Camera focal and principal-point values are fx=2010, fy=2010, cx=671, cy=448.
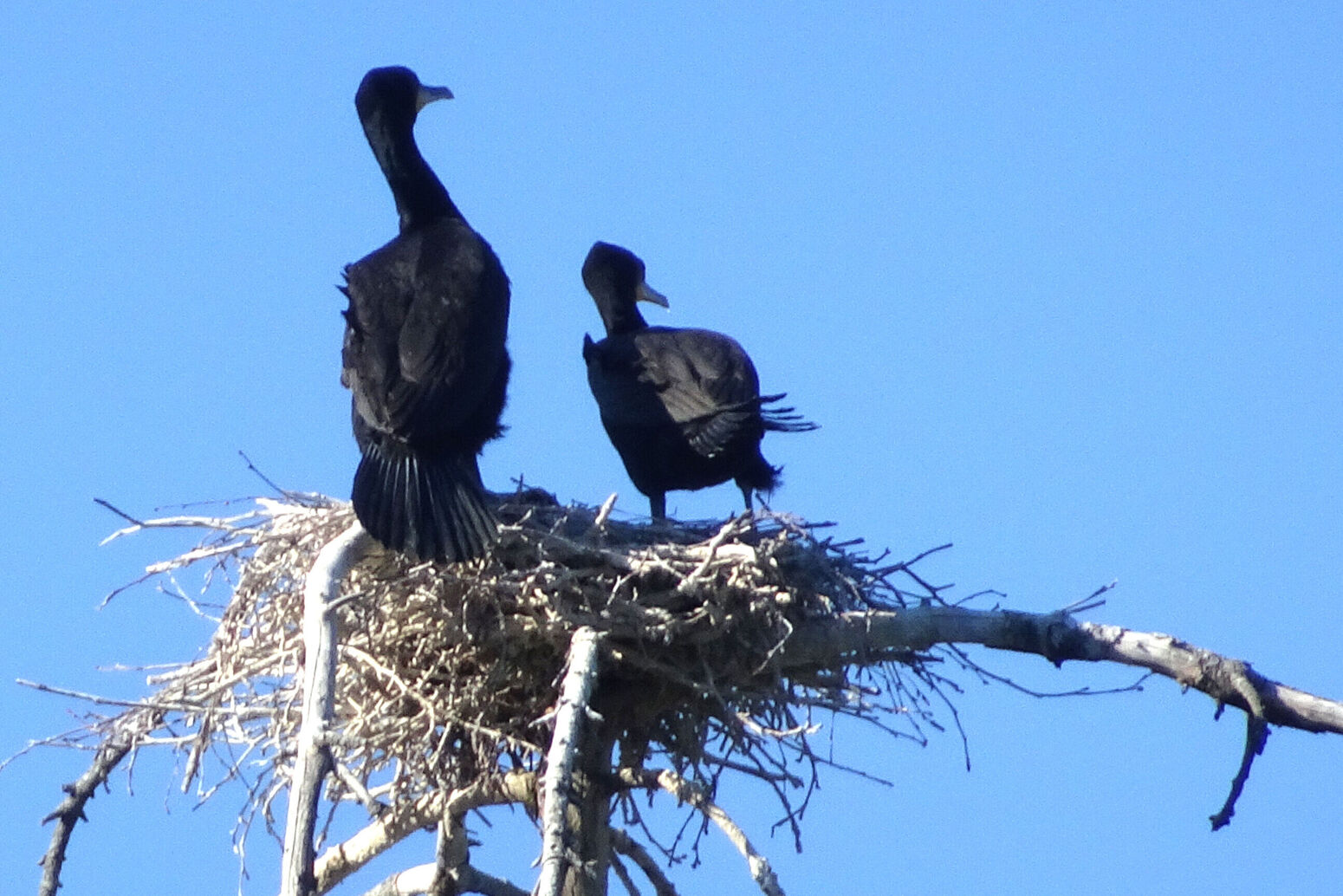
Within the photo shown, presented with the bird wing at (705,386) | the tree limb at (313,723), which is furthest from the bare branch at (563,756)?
the bird wing at (705,386)

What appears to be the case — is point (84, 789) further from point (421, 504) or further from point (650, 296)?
point (650, 296)

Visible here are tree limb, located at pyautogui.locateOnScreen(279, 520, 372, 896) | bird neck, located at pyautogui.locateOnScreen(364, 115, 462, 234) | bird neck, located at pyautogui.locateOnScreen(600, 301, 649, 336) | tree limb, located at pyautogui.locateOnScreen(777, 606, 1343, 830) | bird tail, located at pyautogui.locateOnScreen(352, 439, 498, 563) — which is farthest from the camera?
bird neck, located at pyautogui.locateOnScreen(600, 301, 649, 336)

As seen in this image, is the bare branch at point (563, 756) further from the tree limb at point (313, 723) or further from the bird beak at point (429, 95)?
the bird beak at point (429, 95)

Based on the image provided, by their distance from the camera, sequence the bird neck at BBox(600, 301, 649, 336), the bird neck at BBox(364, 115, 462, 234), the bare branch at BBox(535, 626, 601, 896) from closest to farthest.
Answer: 1. the bare branch at BBox(535, 626, 601, 896)
2. the bird neck at BBox(364, 115, 462, 234)
3. the bird neck at BBox(600, 301, 649, 336)

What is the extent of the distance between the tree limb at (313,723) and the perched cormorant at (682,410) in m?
2.96

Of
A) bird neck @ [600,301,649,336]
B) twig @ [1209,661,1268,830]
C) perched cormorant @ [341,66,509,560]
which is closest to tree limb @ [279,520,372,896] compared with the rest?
perched cormorant @ [341,66,509,560]

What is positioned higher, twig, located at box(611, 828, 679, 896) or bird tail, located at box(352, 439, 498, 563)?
bird tail, located at box(352, 439, 498, 563)

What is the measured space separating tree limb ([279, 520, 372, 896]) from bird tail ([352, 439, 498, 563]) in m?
0.59

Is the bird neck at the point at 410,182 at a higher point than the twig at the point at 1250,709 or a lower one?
higher

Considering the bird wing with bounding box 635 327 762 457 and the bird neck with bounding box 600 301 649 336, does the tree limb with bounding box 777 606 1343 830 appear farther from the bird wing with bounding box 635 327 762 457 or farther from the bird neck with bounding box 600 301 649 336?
the bird neck with bounding box 600 301 649 336

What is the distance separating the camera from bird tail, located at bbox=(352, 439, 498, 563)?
5.20m

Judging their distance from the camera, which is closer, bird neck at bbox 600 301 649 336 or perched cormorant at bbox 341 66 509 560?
perched cormorant at bbox 341 66 509 560

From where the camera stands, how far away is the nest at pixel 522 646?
5.24 m

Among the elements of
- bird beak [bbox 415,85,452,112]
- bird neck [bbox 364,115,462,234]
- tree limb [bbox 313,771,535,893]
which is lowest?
tree limb [bbox 313,771,535,893]
